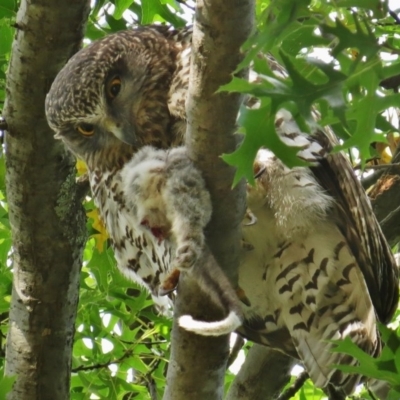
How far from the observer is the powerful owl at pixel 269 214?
3.30 metres

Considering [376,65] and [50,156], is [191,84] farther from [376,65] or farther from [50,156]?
[50,156]

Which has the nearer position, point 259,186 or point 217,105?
point 217,105

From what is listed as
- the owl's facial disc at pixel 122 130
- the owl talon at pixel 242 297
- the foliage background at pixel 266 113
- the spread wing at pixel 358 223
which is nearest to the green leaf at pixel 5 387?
the foliage background at pixel 266 113

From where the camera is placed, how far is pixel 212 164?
2510 millimetres

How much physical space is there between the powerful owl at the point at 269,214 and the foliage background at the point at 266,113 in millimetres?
267

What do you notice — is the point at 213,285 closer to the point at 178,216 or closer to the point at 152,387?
the point at 178,216

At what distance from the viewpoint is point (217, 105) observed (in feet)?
7.84

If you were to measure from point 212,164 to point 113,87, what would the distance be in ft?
3.68

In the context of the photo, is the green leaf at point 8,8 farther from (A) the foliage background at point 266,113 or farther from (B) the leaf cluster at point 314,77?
(B) the leaf cluster at point 314,77

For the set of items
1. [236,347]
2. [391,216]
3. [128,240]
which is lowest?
[236,347]

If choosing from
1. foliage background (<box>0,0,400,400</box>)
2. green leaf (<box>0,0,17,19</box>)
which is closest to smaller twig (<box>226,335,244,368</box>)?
foliage background (<box>0,0,400,400</box>)

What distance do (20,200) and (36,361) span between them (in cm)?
60

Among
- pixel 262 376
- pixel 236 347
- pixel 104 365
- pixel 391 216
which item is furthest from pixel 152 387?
pixel 391 216

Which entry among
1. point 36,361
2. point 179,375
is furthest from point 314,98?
point 36,361
